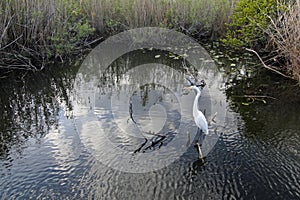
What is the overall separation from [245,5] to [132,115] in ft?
16.1

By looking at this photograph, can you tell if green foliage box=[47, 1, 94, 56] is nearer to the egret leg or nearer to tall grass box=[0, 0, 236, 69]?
tall grass box=[0, 0, 236, 69]

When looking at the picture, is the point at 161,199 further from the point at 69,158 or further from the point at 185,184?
the point at 69,158

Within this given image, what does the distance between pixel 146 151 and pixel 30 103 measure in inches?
105

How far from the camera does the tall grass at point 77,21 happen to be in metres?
6.11

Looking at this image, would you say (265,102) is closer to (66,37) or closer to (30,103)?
(30,103)

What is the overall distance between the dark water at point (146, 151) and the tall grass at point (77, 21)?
3.76 ft

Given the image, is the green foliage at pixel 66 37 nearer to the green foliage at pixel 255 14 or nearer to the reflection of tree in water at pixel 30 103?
the reflection of tree in water at pixel 30 103

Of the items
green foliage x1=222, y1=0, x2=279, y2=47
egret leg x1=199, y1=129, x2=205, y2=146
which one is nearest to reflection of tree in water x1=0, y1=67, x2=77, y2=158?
egret leg x1=199, y1=129, x2=205, y2=146

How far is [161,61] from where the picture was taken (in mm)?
7641

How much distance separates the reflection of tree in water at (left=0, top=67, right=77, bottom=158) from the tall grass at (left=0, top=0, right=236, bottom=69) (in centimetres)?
51

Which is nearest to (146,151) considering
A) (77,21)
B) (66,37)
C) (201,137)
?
(201,137)

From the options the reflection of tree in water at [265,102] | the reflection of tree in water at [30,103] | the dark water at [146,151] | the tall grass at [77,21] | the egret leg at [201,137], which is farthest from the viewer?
the tall grass at [77,21]

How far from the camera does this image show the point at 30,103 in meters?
4.85

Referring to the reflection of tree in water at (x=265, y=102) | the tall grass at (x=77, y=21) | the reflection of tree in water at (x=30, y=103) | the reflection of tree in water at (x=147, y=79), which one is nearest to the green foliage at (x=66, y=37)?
the tall grass at (x=77, y=21)
